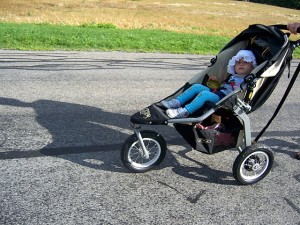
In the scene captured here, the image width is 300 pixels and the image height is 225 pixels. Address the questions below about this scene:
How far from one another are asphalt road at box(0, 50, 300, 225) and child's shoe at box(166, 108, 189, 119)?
0.67m

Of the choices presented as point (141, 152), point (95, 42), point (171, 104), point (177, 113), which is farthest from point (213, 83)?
point (95, 42)

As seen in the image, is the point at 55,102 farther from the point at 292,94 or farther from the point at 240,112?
the point at 292,94

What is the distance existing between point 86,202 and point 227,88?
192 centimetres

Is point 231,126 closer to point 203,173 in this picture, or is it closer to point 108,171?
point 203,173

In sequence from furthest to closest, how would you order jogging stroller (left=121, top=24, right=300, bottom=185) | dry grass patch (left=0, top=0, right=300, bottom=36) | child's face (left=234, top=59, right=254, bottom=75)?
dry grass patch (left=0, top=0, right=300, bottom=36)
child's face (left=234, top=59, right=254, bottom=75)
jogging stroller (left=121, top=24, right=300, bottom=185)

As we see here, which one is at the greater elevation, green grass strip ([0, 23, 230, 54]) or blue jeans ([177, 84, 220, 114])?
blue jeans ([177, 84, 220, 114])

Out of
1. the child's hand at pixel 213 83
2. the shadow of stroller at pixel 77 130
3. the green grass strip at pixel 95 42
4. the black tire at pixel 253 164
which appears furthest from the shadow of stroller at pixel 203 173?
the green grass strip at pixel 95 42

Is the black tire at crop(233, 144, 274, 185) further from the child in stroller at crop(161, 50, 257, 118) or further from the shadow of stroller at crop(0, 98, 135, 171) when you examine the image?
the shadow of stroller at crop(0, 98, 135, 171)

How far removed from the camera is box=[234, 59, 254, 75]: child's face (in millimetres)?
4105

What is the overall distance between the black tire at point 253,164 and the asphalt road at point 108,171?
113mm

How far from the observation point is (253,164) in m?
3.84

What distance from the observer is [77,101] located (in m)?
6.23

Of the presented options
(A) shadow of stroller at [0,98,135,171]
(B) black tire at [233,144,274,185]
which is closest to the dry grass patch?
(A) shadow of stroller at [0,98,135,171]

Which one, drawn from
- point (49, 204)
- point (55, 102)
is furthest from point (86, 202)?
point (55, 102)
